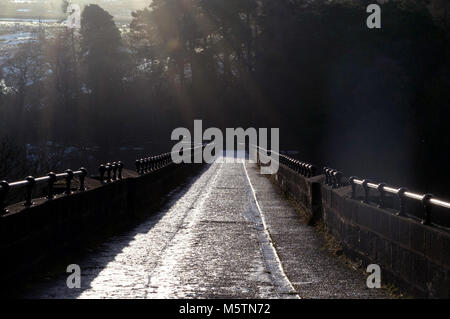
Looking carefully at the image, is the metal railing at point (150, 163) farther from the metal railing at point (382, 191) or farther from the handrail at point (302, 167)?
the metal railing at point (382, 191)

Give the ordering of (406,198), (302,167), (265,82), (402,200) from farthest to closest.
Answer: (265,82) → (302,167) → (402,200) → (406,198)

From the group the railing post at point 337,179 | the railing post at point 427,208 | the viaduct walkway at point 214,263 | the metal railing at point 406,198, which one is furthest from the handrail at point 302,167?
the railing post at point 427,208

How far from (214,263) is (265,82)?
88783mm

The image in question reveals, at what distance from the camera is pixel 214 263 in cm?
1325

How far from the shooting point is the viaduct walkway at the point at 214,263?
10.6 metres

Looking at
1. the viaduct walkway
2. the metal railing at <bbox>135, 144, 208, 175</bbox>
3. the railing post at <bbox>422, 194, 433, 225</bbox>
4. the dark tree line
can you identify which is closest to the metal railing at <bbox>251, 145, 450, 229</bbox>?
the railing post at <bbox>422, 194, 433, 225</bbox>

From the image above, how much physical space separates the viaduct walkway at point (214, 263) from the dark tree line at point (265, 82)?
58.5m

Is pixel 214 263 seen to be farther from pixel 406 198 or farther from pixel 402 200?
pixel 406 198

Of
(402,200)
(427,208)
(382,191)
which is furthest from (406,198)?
(382,191)

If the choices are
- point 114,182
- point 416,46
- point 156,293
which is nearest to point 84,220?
point 114,182

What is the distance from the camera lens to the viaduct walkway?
10562mm

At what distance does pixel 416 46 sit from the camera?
314 ft

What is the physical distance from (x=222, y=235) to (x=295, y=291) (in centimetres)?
678

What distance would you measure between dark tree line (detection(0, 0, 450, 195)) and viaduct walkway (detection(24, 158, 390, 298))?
58.5 metres
